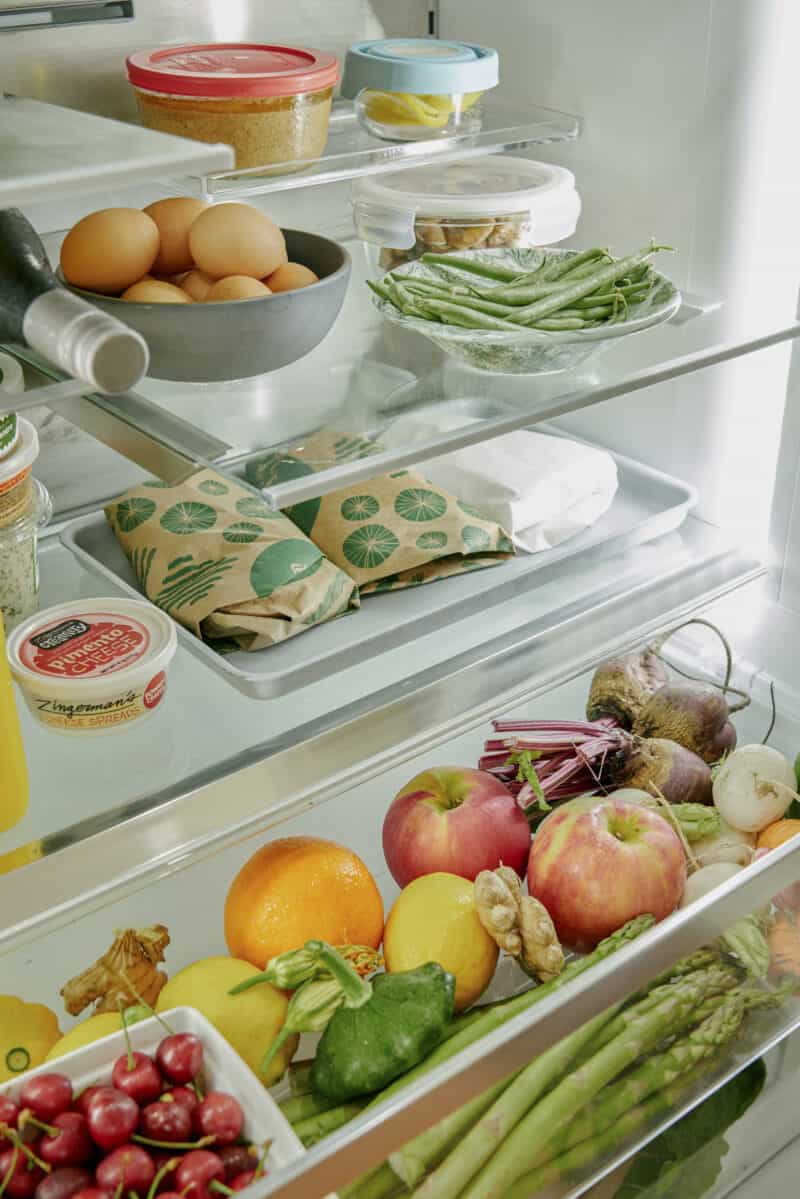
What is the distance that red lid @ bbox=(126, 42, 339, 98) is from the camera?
84cm

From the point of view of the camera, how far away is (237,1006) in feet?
3.21

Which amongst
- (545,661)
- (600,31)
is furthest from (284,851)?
(600,31)

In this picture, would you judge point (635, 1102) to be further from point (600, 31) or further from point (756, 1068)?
point (600, 31)

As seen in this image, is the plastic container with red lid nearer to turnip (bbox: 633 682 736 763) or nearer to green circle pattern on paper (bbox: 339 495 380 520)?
green circle pattern on paper (bbox: 339 495 380 520)

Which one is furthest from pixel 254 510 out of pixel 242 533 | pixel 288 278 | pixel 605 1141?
pixel 605 1141

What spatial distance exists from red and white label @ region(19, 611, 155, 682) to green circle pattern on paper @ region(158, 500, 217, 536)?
139mm

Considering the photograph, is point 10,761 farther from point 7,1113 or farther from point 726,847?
point 726,847

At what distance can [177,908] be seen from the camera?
3.73 feet

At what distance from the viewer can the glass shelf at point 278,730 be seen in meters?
0.85

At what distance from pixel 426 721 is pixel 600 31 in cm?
62

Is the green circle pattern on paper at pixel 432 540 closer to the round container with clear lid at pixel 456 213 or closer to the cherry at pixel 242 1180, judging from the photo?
the round container with clear lid at pixel 456 213

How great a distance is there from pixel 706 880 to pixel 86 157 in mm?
780

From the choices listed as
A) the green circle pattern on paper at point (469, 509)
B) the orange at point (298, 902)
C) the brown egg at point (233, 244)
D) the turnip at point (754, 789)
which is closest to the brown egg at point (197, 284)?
the brown egg at point (233, 244)

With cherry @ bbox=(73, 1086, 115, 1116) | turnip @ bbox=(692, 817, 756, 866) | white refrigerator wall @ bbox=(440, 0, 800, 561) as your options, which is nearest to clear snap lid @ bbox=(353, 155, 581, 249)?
white refrigerator wall @ bbox=(440, 0, 800, 561)
